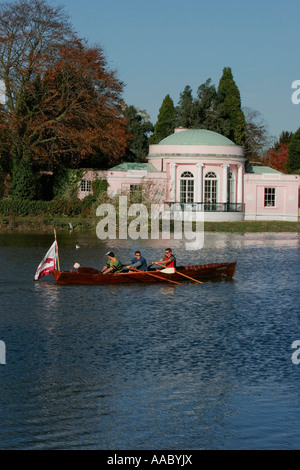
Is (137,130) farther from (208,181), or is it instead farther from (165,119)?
(208,181)

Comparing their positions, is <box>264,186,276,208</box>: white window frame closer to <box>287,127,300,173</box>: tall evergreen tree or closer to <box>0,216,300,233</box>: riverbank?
<box>0,216,300,233</box>: riverbank

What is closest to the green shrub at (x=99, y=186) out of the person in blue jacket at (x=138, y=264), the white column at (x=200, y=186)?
the white column at (x=200, y=186)

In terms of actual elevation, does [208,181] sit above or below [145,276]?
above

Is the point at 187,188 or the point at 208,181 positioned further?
the point at 208,181

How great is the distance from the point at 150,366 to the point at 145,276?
12.2 meters

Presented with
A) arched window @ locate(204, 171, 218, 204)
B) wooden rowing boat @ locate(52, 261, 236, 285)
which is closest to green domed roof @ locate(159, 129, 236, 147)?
arched window @ locate(204, 171, 218, 204)

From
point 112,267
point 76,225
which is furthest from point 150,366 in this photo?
point 76,225

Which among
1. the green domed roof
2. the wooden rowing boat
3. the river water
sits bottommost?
the river water

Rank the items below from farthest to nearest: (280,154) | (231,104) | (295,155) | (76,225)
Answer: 1. (280,154)
2. (295,155)
3. (231,104)
4. (76,225)

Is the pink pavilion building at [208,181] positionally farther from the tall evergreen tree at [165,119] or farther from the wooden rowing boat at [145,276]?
the wooden rowing boat at [145,276]

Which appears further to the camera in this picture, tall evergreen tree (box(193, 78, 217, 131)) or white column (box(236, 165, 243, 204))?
tall evergreen tree (box(193, 78, 217, 131))

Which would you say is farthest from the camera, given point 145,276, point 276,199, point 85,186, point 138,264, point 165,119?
point 165,119

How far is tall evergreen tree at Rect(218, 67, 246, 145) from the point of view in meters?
82.9

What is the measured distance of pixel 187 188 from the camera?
64.0 meters
